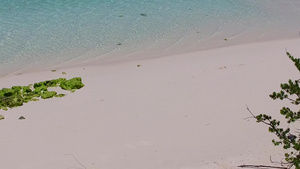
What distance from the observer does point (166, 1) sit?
1584cm

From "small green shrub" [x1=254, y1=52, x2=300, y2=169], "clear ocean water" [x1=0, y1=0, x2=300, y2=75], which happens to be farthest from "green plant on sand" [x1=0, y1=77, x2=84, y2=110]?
"small green shrub" [x1=254, y1=52, x2=300, y2=169]

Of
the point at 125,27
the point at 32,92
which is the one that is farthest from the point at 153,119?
the point at 125,27

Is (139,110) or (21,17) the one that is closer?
(139,110)

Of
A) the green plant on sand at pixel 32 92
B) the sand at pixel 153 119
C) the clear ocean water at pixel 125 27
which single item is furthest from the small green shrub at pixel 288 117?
the clear ocean water at pixel 125 27

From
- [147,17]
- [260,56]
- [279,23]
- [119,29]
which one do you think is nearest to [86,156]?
[260,56]

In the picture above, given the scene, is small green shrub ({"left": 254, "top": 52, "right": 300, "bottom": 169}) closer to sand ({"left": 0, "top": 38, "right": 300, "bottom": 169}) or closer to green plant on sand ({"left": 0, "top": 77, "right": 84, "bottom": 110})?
sand ({"left": 0, "top": 38, "right": 300, "bottom": 169})

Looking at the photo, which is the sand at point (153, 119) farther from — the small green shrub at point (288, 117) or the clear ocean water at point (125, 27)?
the clear ocean water at point (125, 27)

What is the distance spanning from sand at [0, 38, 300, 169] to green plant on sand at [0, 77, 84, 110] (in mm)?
214

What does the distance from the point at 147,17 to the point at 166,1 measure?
89.4 inches

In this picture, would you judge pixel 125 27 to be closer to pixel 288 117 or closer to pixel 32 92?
pixel 32 92

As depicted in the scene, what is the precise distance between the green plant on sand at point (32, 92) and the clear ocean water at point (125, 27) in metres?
1.96

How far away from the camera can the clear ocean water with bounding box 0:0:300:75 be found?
36.5ft

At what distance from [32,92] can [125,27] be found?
5398 mm

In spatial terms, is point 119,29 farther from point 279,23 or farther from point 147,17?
point 279,23
